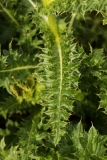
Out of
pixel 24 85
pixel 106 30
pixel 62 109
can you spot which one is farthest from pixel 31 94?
pixel 106 30

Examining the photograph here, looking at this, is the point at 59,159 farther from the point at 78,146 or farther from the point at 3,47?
the point at 3,47

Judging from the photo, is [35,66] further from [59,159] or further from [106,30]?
[106,30]

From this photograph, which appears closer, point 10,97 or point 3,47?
point 10,97

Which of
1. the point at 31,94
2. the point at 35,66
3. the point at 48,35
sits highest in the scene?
the point at 48,35

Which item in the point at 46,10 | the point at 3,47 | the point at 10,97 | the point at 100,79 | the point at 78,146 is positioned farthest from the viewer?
the point at 3,47

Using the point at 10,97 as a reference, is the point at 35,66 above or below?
above

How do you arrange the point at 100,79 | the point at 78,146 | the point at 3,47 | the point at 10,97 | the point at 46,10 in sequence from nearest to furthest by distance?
the point at 46,10 → the point at 78,146 → the point at 100,79 → the point at 10,97 → the point at 3,47

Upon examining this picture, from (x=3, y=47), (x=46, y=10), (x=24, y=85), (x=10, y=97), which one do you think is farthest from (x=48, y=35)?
(x=3, y=47)
